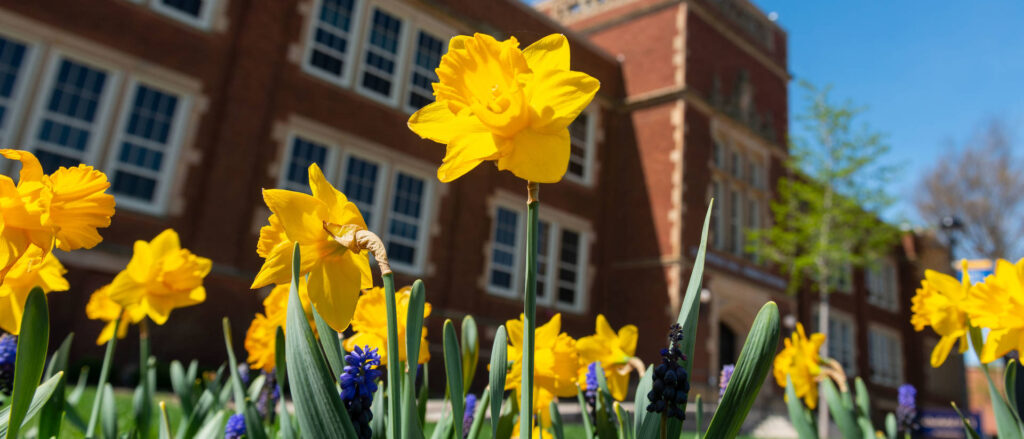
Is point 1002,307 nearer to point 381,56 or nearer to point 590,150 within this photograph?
point 381,56

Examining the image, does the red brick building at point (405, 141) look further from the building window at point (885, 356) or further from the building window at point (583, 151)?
the building window at point (885, 356)

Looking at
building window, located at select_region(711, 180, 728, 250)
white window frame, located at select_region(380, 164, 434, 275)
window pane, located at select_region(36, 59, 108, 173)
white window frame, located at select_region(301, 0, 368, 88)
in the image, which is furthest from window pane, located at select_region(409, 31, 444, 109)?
building window, located at select_region(711, 180, 728, 250)

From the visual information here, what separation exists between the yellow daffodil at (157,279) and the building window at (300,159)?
30.5 ft

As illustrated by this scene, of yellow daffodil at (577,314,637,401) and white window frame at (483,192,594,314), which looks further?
white window frame at (483,192,594,314)

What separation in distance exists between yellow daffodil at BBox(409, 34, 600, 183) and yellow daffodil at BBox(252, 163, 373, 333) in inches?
7.2

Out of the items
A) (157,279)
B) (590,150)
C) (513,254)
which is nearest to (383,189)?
(513,254)

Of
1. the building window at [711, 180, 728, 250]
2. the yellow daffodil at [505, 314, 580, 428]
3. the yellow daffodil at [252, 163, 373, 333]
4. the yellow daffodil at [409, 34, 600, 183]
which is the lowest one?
the yellow daffodil at [505, 314, 580, 428]

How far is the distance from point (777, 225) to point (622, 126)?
17.9ft

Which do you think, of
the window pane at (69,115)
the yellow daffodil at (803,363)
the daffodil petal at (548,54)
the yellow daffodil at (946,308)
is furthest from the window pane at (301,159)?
the daffodil petal at (548,54)

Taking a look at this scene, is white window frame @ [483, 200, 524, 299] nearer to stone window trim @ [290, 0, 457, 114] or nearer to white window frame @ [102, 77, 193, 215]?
stone window trim @ [290, 0, 457, 114]

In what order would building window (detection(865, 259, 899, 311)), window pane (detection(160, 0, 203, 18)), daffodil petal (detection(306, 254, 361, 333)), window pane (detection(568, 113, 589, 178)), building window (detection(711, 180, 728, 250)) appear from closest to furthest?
daffodil petal (detection(306, 254, 361, 333)) < window pane (detection(160, 0, 203, 18)) < window pane (detection(568, 113, 589, 178)) < building window (detection(711, 180, 728, 250)) < building window (detection(865, 259, 899, 311))

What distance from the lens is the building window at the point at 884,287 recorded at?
80.6 feet

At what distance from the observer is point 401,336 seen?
145 cm

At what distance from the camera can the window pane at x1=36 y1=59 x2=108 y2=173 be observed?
28.4ft
